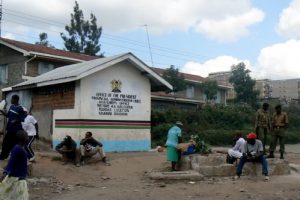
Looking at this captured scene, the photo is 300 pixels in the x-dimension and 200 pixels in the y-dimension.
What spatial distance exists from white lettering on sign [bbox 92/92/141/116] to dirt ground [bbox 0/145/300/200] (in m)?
→ 2.64

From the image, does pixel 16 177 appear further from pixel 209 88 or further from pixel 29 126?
pixel 209 88

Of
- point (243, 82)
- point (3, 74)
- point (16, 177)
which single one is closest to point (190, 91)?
point (243, 82)

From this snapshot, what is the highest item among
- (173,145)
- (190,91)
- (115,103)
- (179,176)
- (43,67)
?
(43,67)

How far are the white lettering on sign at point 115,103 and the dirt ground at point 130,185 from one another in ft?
8.66

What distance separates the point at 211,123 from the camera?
32.0 m

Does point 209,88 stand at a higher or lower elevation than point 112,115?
higher

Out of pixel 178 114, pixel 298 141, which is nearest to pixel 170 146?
pixel 178 114

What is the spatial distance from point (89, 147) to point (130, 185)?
2.93 metres

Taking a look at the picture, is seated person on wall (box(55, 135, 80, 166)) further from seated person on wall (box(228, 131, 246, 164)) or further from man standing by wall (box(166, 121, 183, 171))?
seated person on wall (box(228, 131, 246, 164))

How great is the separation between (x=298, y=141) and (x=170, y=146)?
71.1 ft

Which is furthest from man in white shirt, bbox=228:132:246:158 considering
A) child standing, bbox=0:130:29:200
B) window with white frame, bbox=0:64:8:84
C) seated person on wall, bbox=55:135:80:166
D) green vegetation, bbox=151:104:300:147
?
window with white frame, bbox=0:64:8:84

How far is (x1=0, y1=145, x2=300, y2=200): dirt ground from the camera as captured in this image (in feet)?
31.9

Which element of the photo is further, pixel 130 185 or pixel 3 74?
pixel 3 74

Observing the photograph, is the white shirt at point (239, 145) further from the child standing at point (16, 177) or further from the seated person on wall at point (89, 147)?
the child standing at point (16, 177)
